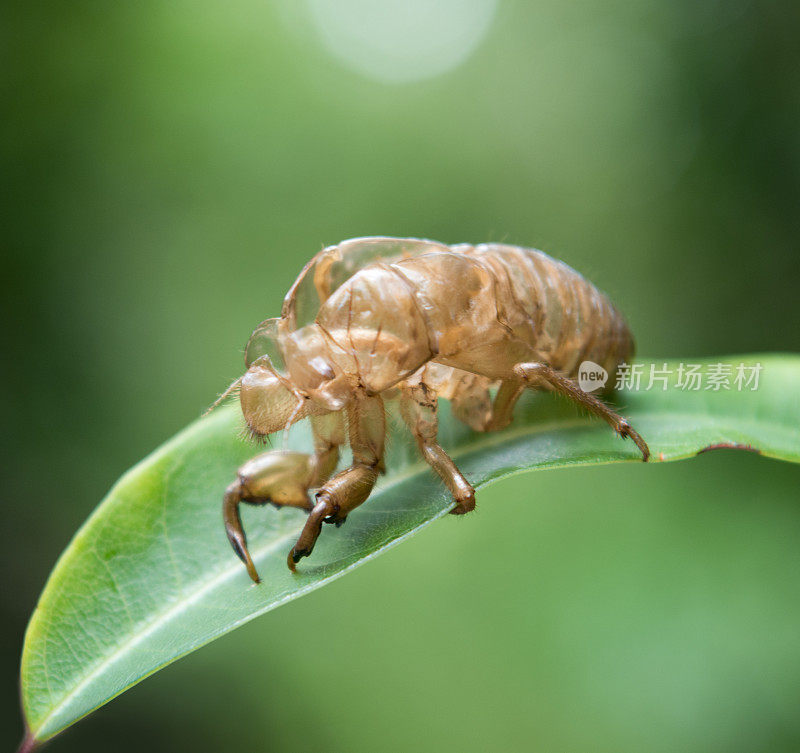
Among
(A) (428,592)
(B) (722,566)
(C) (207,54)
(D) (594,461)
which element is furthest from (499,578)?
(C) (207,54)

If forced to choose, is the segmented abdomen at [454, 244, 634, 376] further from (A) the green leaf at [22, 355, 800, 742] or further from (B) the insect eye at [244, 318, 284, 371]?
(B) the insect eye at [244, 318, 284, 371]

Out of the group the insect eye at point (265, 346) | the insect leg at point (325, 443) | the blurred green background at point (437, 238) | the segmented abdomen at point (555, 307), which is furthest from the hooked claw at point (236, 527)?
the blurred green background at point (437, 238)

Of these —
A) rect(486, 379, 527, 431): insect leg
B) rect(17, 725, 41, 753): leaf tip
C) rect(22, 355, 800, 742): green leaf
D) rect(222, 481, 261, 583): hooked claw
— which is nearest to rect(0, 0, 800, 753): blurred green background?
rect(22, 355, 800, 742): green leaf

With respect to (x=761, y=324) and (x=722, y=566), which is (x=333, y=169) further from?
(x=722, y=566)

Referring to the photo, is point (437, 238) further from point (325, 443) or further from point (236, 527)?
point (236, 527)

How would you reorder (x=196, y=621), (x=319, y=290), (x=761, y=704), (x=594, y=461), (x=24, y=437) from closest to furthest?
1. (x=196, y=621)
2. (x=594, y=461)
3. (x=319, y=290)
4. (x=761, y=704)
5. (x=24, y=437)

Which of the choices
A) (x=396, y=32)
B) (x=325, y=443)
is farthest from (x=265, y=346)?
(x=396, y=32)
